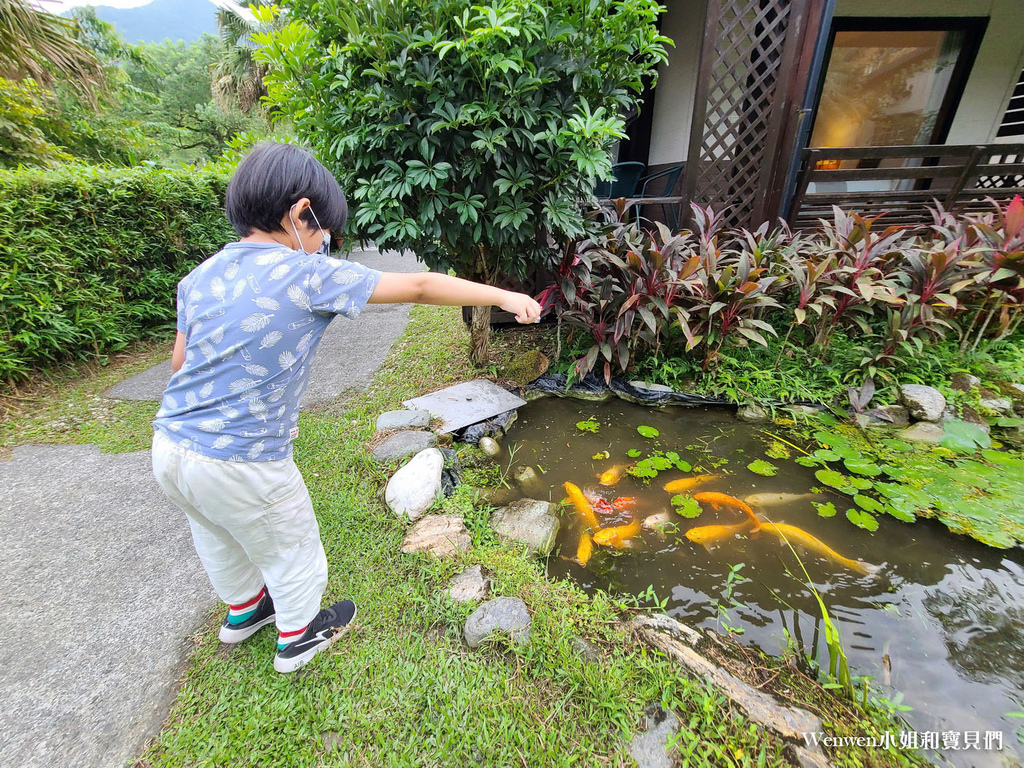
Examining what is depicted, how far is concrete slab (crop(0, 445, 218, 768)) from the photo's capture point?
1.25 meters

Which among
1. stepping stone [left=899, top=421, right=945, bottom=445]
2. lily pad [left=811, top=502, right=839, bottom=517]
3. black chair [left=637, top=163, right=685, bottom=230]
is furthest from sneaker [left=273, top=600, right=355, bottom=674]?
black chair [left=637, top=163, right=685, bottom=230]

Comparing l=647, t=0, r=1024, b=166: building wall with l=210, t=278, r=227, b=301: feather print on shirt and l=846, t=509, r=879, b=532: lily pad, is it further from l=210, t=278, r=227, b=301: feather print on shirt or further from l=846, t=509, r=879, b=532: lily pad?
l=210, t=278, r=227, b=301: feather print on shirt

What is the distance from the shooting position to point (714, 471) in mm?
2422

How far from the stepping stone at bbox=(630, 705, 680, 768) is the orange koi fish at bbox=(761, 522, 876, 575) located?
1115 mm

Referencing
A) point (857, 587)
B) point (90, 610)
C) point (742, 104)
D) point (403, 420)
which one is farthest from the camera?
point (742, 104)

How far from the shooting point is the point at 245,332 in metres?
1.07

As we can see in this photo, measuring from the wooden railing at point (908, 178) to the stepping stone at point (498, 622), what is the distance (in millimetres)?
4696

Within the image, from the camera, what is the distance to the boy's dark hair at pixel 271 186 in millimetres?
1099

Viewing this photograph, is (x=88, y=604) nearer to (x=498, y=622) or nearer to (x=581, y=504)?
(x=498, y=622)

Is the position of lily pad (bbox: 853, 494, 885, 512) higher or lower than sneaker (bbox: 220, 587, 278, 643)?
lower

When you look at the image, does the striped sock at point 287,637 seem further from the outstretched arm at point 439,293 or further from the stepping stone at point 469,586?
the outstretched arm at point 439,293

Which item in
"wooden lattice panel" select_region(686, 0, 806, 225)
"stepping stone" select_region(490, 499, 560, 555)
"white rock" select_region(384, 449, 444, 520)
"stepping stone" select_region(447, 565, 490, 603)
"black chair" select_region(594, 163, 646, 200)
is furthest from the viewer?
"black chair" select_region(594, 163, 646, 200)

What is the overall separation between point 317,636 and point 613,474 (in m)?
1.62

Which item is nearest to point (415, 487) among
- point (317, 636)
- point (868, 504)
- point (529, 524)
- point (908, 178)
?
point (529, 524)
